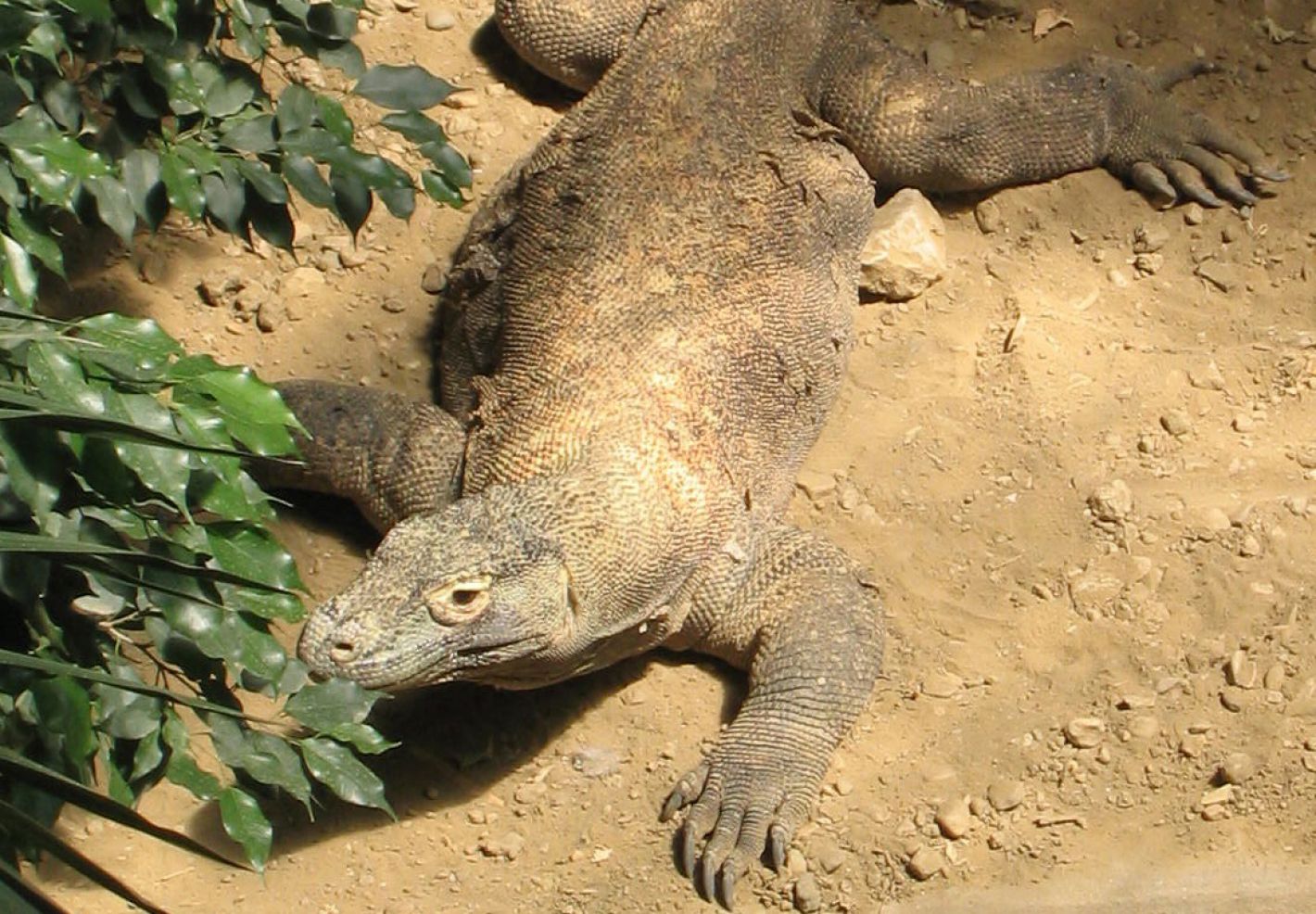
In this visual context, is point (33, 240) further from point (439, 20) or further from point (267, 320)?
point (439, 20)

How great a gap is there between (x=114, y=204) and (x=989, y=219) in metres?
2.78

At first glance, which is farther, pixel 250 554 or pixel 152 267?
pixel 152 267

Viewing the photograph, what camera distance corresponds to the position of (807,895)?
3885 millimetres

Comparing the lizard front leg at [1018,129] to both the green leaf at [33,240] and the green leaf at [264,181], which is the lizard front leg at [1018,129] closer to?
the green leaf at [264,181]

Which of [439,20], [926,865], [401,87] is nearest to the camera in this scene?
[401,87]

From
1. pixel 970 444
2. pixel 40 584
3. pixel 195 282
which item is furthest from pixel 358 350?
pixel 40 584

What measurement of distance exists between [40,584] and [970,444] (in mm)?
2751

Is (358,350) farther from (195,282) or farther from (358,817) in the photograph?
(358,817)

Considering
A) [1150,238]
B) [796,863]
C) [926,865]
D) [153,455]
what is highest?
[153,455]

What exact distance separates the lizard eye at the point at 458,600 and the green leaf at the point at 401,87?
980mm

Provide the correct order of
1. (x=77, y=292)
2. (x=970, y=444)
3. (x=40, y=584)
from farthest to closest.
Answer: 1. (x=77, y=292)
2. (x=970, y=444)
3. (x=40, y=584)

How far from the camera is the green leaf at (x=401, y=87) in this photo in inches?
131

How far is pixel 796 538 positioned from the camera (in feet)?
14.5

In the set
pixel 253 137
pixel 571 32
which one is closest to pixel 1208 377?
pixel 571 32
